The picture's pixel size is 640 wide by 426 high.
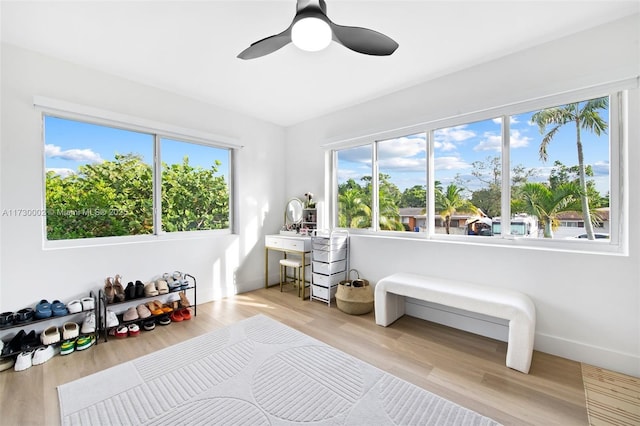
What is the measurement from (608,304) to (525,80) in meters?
1.91

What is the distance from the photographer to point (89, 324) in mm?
2412

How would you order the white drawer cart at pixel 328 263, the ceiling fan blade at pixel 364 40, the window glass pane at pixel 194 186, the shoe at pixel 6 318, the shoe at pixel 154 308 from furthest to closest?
the white drawer cart at pixel 328 263 → the window glass pane at pixel 194 186 → the shoe at pixel 154 308 → the shoe at pixel 6 318 → the ceiling fan blade at pixel 364 40

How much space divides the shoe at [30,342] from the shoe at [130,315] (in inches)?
23.3

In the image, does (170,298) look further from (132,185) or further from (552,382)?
(552,382)

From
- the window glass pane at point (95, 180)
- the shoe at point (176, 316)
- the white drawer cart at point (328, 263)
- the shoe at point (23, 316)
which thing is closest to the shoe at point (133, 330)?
the shoe at point (176, 316)

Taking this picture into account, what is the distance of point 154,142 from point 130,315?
6.19 ft

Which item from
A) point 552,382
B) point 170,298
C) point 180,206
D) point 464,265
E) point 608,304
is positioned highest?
point 180,206

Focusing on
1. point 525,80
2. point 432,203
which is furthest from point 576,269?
point 525,80

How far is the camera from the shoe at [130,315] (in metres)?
2.65

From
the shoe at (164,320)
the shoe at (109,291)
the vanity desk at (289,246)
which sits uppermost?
the vanity desk at (289,246)

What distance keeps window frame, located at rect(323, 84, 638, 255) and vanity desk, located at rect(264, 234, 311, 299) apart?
106 centimetres

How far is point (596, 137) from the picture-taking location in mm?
2174

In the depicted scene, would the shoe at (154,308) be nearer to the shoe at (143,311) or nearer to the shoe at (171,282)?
the shoe at (143,311)

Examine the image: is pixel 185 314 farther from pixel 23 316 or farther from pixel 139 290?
pixel 23 316
